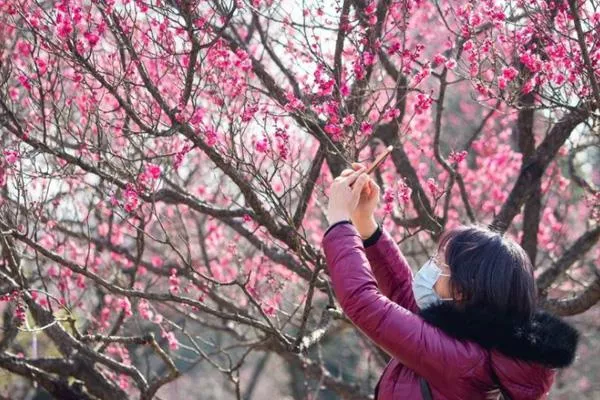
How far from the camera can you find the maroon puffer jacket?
2.44 meters

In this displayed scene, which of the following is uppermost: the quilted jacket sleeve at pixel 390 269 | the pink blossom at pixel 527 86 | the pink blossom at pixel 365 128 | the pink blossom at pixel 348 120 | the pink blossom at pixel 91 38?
the pink blossom at pixel 527 86

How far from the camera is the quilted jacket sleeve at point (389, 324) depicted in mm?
2439

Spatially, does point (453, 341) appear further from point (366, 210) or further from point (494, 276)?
point (366, 210)

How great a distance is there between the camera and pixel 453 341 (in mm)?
2496

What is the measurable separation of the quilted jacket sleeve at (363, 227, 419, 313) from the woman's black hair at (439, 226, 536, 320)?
0.38 m

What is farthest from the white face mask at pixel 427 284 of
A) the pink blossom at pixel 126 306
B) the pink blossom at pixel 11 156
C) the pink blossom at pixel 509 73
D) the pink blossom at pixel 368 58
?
the pink blossom at pixel 126 306

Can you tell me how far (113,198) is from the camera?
439 centimetres

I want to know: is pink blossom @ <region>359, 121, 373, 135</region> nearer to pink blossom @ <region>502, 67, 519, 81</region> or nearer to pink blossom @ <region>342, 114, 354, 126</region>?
pink blossom @ <region>342, 114, 354, 126</region>

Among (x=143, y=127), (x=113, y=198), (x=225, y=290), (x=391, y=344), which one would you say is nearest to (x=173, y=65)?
(x=143, y=127)

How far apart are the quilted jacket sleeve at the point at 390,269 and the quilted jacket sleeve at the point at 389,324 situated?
1.34 feet

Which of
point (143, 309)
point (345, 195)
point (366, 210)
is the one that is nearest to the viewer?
point (345, 195)

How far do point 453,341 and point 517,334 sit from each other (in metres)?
0.17

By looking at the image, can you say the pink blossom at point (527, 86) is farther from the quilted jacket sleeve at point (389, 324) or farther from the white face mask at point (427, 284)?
the quilted jacket sleeve at point (389, 324)

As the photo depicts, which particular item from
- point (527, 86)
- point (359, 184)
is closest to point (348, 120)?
point (527, 86)
